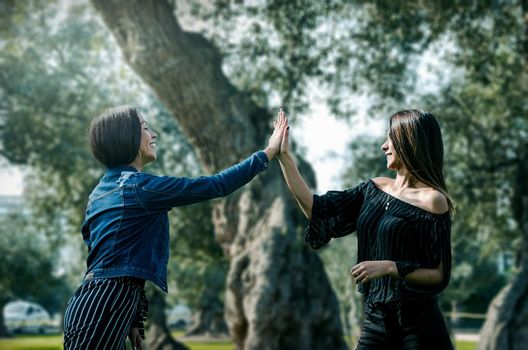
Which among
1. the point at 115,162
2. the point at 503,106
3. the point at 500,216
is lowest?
the point at 500,216

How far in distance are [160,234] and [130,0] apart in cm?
1017

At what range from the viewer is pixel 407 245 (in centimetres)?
375

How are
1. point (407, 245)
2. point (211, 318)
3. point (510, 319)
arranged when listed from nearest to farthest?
1. point (407, 245)
2. point (510, 319)
3. point (211, 318)

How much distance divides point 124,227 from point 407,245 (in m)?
1.51

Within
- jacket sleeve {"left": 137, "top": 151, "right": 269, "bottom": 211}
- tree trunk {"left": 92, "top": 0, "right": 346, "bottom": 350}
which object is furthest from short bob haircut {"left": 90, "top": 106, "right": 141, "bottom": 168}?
tree trunk {"left": 92, "top": 0, "right": 346, "bottom": 350}

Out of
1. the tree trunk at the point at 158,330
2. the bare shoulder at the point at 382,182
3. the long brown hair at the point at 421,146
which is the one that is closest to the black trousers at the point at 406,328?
the long brown hair at the point at 421,146

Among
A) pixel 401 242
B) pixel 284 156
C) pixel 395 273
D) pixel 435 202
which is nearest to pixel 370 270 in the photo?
pixel 395 273

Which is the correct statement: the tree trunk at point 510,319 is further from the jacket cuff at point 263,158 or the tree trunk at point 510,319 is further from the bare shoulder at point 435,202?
the jacket cuff at point 263,158

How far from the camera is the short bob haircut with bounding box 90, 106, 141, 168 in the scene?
3.65 m

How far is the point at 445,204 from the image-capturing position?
381 centimetres

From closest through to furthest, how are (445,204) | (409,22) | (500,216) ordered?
(445,204), (409,22), (500,216)

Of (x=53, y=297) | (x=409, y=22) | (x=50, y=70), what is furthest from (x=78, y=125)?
(x=53, y=297)

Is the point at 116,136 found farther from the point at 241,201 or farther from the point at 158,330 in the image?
the point at 158,330

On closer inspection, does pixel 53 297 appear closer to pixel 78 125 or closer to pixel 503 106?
pixel 78 125
